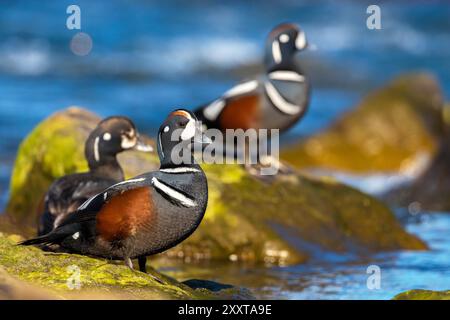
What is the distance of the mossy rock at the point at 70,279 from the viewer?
15.4 ft

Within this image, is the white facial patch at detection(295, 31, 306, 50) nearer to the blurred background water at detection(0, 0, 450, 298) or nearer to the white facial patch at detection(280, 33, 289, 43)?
the white facial patch at detection(280, 33, 289, 43)

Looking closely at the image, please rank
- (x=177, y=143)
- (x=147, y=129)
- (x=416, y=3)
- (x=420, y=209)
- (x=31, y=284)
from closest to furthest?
1. (x=31, y=284)
2. (x=177, y=143)
3. (x=420, y=209)
4. (x=147, y=129)
5. (x=416, y=3)

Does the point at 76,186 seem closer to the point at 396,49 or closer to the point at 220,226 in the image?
the point at 220,226

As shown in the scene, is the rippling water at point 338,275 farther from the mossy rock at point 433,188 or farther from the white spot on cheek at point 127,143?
the mossy rock at point 433,188

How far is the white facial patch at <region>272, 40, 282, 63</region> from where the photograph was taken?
9555 millimetres

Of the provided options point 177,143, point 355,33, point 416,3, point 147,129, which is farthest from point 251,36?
point 177,143

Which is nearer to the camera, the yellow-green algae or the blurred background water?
the yellow-green algae

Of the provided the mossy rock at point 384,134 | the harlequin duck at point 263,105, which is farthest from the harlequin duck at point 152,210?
Result: the mossy rock at point 384,134

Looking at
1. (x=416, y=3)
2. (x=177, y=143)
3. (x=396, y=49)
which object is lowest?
(x=177, y=143)

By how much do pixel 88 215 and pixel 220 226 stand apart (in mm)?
2600

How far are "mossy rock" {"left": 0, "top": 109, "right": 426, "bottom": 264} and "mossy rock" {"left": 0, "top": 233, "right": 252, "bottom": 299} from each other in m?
2.29

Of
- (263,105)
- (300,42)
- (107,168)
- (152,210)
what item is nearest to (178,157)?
(152,210)

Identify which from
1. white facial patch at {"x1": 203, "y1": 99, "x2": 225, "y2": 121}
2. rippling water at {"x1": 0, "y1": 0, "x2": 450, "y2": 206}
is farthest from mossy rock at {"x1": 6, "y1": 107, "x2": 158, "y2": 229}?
rippling water at {"x1": 0, "y1": 0, "x2": 450, "y2": 206}

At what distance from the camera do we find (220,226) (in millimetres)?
Answer: 8094
